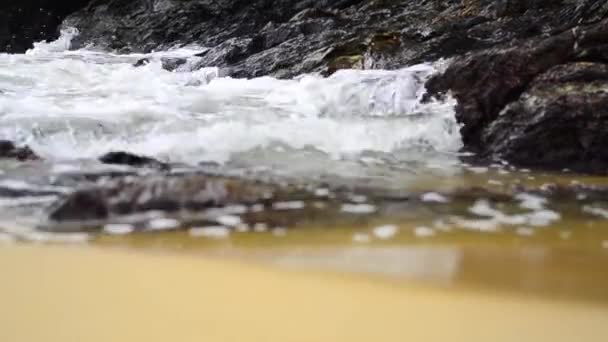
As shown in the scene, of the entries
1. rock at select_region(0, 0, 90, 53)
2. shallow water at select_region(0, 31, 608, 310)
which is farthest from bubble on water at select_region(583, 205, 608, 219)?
rock at select_region(0, 0, 90, 53)

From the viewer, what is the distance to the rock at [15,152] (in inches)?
183

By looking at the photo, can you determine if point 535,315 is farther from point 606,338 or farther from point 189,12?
point 189,12

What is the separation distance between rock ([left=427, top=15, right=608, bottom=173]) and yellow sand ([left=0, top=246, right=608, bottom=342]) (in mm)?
2938

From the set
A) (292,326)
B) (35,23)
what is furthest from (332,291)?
(35,23)

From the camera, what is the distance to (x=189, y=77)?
9531 mm

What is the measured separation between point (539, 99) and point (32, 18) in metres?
15.2

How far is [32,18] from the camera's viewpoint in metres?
17.0

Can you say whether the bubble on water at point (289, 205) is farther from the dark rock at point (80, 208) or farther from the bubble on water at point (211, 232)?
the dark rock at point (80, 208)

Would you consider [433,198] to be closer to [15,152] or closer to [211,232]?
[211,232]

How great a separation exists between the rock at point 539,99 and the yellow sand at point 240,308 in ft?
9.64

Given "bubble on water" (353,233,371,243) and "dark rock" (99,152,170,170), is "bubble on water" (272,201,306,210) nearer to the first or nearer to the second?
"bubble on water" (353,233,371,243)

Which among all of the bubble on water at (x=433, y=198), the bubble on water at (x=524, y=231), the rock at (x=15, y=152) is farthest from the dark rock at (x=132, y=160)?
the bubble on water at (x=524, y=231)

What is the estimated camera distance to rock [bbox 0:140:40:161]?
4.64 meters

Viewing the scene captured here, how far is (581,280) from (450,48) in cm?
614
